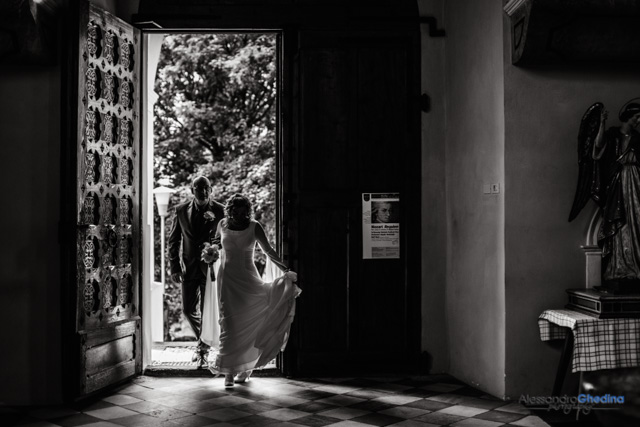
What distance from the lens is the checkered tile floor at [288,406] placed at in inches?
197

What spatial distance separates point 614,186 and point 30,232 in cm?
469

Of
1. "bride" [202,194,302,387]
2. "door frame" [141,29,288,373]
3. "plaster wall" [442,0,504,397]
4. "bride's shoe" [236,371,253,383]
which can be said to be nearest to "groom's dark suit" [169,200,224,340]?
"door frame" [141,29,288,373]

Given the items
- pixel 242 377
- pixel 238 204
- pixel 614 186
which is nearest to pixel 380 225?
pixel 238 204

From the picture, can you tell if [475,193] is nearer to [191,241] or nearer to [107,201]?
[191,241]

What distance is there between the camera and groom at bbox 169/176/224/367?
23.2ft

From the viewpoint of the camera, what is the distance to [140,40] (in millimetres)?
6699

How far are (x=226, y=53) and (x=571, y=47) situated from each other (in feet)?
25.4

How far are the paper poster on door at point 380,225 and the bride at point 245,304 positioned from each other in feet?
2.98

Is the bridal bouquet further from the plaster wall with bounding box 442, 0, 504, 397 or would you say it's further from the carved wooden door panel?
the plaster wall with bounding box 442, 0, 504, 397

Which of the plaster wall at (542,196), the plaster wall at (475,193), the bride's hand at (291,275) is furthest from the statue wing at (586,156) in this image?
the bride's hand at (291,275)

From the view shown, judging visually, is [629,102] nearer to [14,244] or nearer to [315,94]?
[315,94]

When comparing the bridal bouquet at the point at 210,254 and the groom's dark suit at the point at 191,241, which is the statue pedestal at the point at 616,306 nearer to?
the bridal bouquet at the point at 210,254

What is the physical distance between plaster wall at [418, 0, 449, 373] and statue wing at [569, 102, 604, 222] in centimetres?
156

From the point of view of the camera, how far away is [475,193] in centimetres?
610
